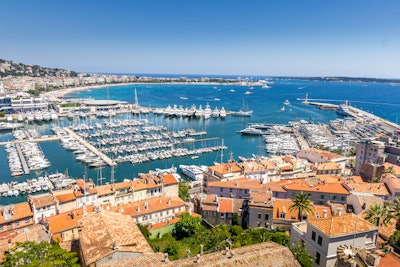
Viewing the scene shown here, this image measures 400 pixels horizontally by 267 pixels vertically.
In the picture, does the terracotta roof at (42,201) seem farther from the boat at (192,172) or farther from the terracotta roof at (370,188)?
the terracotta roof at (370,188)

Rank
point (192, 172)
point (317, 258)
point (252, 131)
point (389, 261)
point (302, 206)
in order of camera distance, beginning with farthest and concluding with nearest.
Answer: point (252, 131) < point (192, 172) < point (302, 206) < point (317, 258) < point (389, 261)

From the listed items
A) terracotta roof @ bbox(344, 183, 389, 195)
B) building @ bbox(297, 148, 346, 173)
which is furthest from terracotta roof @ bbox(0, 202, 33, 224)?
building @ bbox(297, 148, 346, 173)

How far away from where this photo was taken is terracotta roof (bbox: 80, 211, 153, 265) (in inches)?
721

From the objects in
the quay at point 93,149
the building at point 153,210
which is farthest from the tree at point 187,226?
the quay at point 93,149

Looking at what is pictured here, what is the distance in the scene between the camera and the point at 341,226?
2038 centimetres

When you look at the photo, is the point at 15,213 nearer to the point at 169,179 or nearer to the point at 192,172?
the point at 169,179

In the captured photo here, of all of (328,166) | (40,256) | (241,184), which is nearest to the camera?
(40,256)

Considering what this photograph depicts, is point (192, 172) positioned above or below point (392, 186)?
below

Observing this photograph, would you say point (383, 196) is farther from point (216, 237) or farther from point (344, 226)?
point (216, 237)

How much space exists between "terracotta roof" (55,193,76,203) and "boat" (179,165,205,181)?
910 inches

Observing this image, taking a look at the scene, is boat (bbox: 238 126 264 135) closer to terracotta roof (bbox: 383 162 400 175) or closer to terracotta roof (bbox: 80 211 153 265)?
terracotta roof (bbox: 383 162 400 175)

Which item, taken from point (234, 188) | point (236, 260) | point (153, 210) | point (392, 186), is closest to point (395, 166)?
point (392, 186)

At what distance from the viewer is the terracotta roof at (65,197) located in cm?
3597

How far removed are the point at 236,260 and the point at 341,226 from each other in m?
8.77
